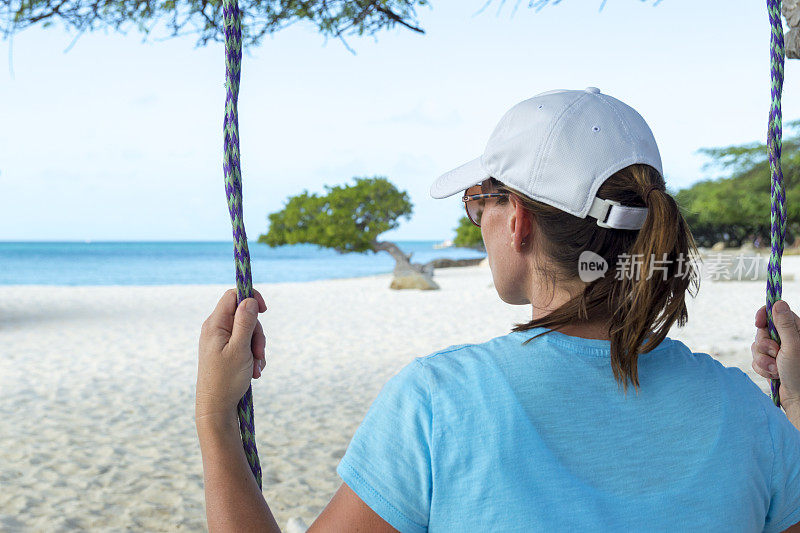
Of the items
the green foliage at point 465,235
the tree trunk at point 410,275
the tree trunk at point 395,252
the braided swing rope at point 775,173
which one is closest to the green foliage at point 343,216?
the tree trunk at point 395,252

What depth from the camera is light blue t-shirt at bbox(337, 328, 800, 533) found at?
0.77 metres

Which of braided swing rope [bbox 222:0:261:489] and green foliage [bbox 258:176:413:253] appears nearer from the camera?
braided swing rope [bbox 222:0:261:489]

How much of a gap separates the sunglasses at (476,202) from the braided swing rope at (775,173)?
59cm

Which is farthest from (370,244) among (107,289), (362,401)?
(362,401)

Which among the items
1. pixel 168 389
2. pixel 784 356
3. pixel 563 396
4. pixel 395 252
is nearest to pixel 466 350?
pixel 563 396

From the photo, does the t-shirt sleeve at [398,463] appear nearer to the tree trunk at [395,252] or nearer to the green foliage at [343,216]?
the tree trunk at [395,252]

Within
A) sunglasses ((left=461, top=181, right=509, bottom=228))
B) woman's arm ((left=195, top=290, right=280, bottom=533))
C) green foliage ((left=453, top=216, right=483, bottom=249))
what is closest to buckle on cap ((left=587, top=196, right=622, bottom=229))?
sunglasses ((left=461, top=181, right=509, bottom=228))

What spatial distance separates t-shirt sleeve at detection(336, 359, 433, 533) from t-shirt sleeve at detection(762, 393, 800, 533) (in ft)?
1.58

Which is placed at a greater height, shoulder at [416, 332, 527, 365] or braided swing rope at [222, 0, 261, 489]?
braided swing rope at [222, 0, 261, 489]

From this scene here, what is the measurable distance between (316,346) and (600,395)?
6.23 metres

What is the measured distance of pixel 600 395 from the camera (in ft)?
2.72

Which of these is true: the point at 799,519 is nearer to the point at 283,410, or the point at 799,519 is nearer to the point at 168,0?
the point at 168,0

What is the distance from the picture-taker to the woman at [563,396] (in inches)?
30.5

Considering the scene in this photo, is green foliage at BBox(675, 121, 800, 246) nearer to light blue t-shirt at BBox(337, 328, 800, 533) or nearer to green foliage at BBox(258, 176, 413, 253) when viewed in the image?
green foliage at BBox(258, 176, 413, 253)
